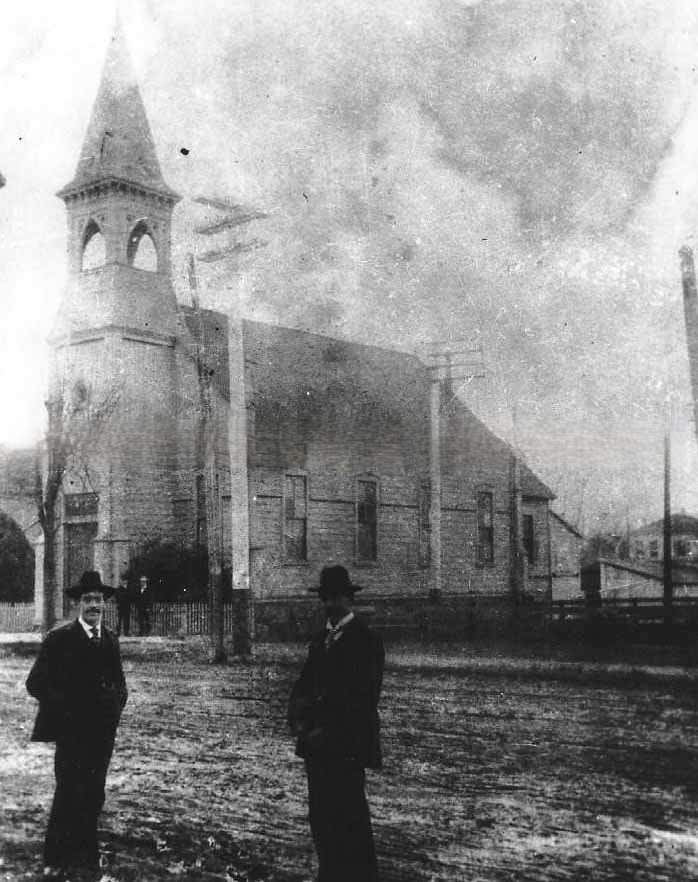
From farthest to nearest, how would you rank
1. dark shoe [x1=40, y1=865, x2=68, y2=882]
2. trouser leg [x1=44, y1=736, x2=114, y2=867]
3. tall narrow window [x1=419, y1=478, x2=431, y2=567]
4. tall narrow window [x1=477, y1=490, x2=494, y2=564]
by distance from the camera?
tall narrow window [x1=477, y1=490, x2=494, y2=564] < tall narrow window [x1=419, y1=478, x2=431, y2=567] < trouser leg [x1=44, y1=736, x2=114, y2=867] < dark shoe [x1=40, y1=865, x2=68, y2=882]

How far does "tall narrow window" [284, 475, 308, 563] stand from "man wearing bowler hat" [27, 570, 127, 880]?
25.7 m

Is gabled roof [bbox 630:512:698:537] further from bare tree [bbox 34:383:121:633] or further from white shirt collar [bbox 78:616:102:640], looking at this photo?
white shirt collar [bbox 78:616:102:640]

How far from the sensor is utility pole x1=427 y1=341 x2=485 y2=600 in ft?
111

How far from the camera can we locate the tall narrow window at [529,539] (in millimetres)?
43094

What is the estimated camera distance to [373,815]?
7.52m

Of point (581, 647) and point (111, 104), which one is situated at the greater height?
point (111, 104)

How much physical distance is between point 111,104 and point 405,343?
48.8 ft

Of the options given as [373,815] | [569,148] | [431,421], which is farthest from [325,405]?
[373,815]

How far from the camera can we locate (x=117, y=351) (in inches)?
1355

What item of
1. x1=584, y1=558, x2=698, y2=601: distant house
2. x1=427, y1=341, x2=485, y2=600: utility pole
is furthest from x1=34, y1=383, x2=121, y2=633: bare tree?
x1=584, y1=558, x2=698, y2=601: distant house

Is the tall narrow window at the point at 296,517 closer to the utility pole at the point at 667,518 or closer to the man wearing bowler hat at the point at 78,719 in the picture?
the utility pole at the point at 667,518

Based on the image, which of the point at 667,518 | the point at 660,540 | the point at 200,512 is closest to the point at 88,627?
the point at 667,518

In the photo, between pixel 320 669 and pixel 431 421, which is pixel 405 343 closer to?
pixel 431 421

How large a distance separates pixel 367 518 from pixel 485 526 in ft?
23.1
